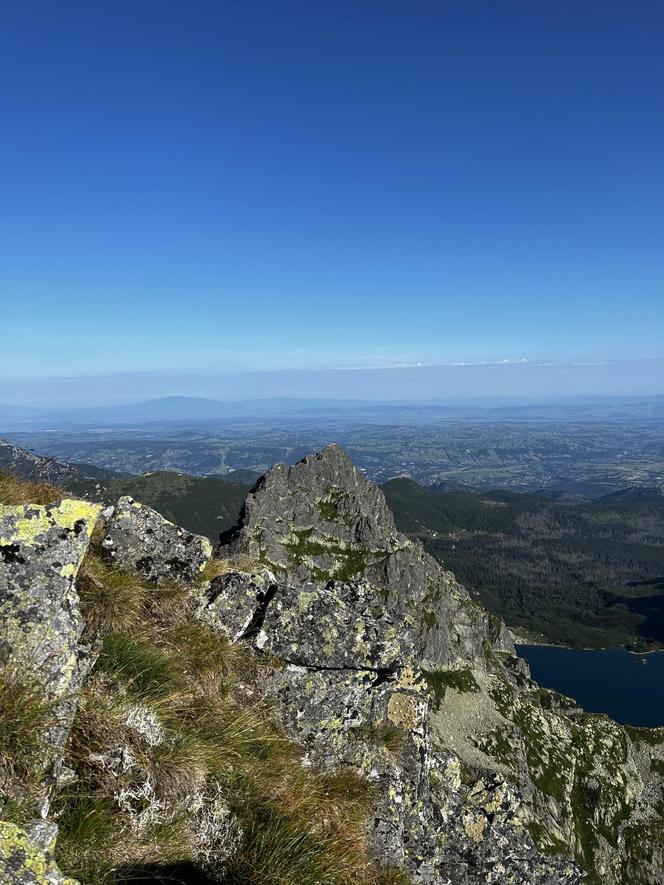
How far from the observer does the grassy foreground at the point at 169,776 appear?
7.20m

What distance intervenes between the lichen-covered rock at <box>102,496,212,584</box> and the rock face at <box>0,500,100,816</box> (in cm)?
435

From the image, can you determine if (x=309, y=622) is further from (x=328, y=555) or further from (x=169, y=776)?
(x=328, y=555)

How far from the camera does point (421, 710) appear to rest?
17391mm

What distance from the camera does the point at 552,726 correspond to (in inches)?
4070

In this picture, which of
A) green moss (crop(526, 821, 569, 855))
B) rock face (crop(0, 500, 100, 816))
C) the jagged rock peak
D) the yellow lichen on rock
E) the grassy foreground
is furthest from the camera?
the jagged rock peak

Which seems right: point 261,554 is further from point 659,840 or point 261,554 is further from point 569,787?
point 659,840

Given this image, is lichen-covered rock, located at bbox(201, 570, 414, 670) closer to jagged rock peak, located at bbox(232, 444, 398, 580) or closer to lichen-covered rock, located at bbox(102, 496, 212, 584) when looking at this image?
lichen-covered rock, located at bbox(102, 496, 212, 584)

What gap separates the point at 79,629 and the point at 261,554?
136m

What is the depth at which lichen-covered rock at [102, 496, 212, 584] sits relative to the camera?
14891 mm

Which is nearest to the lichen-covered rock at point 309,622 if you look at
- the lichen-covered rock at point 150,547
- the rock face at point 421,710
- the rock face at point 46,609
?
the rock face at point 421,710

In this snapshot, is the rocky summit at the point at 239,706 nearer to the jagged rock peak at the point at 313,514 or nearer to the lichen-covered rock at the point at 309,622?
the lichen-covered rock at the point at 309,622

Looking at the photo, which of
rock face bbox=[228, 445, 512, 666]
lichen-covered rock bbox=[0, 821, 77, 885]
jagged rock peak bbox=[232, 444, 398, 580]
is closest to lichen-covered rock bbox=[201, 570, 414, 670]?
lichen-covered rock bbox=[0, 821, 77, 885]

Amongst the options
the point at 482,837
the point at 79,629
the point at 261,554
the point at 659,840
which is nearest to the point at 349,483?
the point at 261,554

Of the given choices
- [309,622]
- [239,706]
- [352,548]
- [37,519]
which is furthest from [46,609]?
[352,548]
